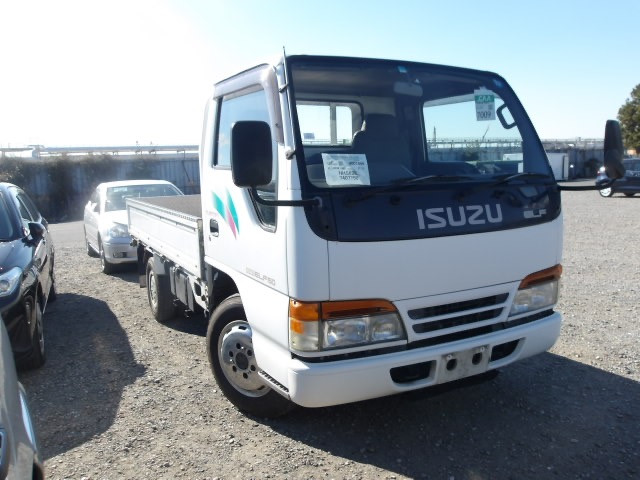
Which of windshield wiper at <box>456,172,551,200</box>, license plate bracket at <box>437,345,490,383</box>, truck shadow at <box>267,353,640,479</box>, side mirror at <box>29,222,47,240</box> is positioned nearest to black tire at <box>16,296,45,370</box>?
side mirror at <box>29,222,47,240</box>

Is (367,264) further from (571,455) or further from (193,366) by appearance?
(193,366)

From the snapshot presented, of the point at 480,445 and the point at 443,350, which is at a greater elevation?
the point at 443,350

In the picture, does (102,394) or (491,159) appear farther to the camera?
(102,394)

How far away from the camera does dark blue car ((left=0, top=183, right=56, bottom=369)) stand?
14.7 feet

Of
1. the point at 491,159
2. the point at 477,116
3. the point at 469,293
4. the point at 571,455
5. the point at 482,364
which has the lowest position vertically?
the point at 571,455

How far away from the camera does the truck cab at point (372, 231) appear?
116 inches

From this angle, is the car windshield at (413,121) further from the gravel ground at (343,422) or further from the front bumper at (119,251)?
the front bumper at (119,251)

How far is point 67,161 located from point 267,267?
78.7ft

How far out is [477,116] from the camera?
13.0 feet

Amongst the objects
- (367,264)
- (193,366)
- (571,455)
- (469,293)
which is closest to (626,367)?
(571,455)

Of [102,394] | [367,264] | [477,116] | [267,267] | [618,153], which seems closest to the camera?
[367,264]

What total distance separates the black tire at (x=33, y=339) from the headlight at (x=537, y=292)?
399 centimetres

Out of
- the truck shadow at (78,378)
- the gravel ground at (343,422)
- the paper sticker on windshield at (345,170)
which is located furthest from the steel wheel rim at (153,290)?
the paper sticker on windshield at (345,170)

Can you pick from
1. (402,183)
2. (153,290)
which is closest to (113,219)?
(153,290)
